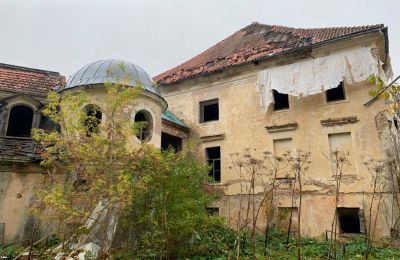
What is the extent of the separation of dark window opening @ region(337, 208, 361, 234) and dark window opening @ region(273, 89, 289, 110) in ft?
18.3

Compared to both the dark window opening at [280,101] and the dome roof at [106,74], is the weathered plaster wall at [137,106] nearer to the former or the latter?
the dome roof at [106,74]

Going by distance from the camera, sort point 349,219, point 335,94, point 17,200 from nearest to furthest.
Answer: point 17,200
point 349,219
point 335,94

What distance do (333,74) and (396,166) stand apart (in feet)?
15.4

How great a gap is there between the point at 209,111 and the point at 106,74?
26.0 feet

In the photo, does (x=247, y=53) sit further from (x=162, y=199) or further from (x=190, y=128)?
(x=162, y=199)

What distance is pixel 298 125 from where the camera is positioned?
590 inches

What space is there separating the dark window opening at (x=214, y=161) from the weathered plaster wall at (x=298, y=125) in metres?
0.44

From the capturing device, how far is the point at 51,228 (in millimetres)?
10164

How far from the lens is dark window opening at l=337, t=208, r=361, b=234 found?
44.8 ft

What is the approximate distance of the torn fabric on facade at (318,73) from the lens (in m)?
13.6

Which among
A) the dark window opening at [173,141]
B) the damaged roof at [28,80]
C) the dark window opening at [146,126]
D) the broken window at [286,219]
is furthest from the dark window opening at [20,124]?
the broken window at [286,219]

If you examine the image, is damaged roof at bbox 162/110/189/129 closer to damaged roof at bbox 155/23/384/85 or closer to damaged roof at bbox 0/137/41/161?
damaged roof at bbox 155/23/384/85

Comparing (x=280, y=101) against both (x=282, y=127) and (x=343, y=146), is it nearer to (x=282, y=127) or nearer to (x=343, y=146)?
(x=282, y=127)

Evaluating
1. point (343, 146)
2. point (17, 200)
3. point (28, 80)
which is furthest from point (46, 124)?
point (343, 146)
